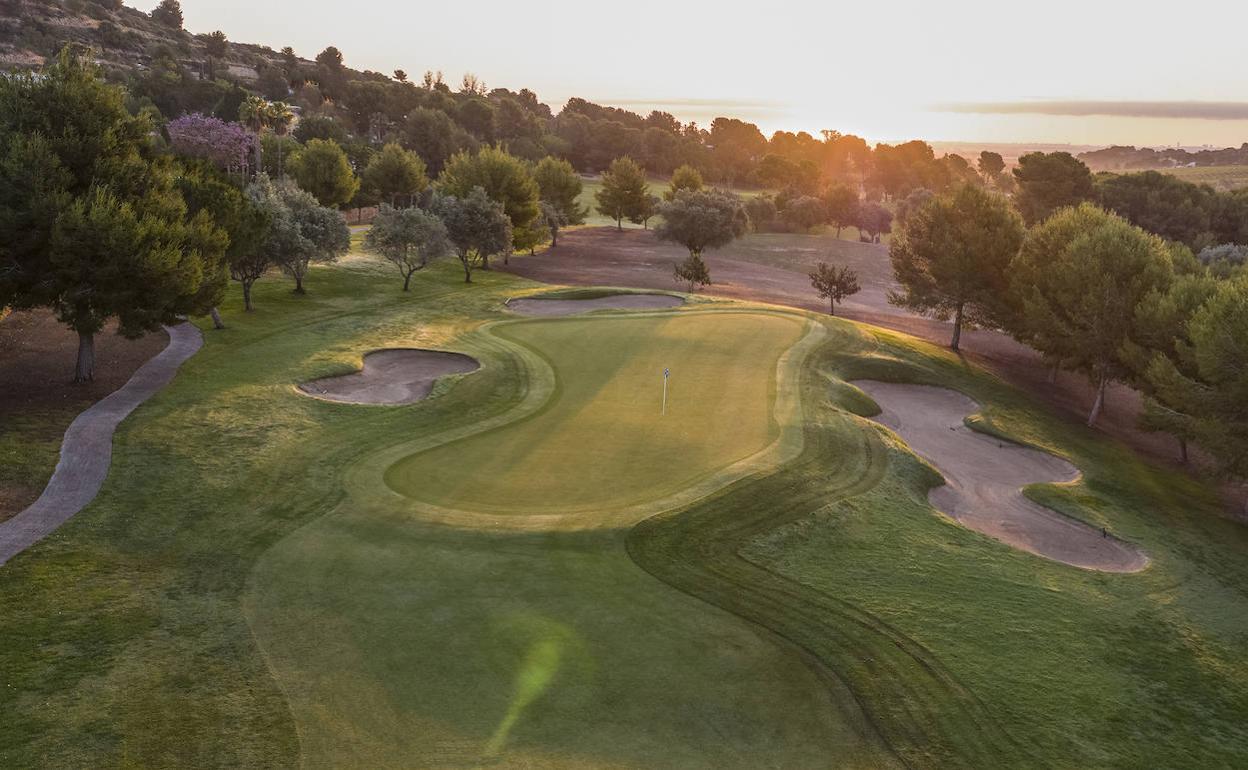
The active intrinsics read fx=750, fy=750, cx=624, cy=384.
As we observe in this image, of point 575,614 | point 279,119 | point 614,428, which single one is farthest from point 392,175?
point 575,614

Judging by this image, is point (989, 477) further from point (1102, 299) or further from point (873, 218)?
point (873, 218)

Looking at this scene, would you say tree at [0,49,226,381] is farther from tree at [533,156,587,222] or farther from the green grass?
tree at [533,156,587,222]

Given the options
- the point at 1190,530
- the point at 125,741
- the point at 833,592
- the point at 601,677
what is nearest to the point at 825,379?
the point at 1190,530

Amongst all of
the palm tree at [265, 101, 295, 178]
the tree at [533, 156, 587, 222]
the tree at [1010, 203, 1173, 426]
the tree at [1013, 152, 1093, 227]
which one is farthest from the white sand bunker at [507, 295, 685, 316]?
the tree at [1013, 152, 1093, 227]

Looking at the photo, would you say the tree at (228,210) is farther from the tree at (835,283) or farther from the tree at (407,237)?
the tree at (835,283)

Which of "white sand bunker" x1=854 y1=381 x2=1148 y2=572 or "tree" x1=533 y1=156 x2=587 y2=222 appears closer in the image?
"white sand bunker" x1=854 y1=381 x2=1148 y2=572

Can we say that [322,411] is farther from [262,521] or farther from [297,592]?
[297,592]
